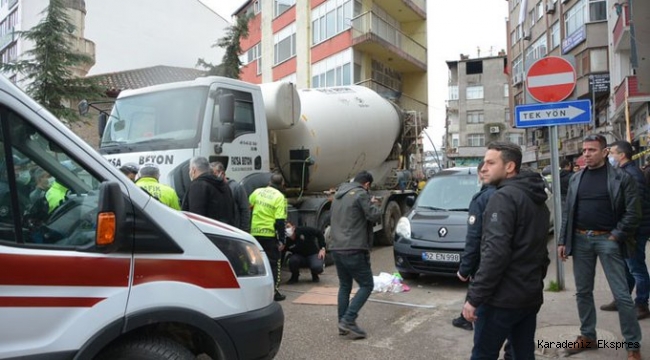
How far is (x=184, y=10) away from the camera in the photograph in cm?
3075

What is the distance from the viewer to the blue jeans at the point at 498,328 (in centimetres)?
291

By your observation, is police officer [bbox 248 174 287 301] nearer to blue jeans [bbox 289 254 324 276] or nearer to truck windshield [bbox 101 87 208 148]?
blue jeans [bbox 289 254 324 276]

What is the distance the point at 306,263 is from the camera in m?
7.58

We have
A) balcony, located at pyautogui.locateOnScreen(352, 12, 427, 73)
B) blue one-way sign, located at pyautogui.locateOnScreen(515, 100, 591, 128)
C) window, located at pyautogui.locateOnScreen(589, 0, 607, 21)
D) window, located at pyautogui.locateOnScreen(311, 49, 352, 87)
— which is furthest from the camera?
window, located at pyautogui.locateOnScreen(589, 0, 607, 21)

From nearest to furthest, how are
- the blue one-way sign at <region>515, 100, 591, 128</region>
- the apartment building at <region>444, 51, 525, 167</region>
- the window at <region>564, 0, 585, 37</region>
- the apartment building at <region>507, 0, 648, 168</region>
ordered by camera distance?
the blue one-way sign at <region>515, 100, 591, 128</region>, the apartment building at <region>507, 0, 648, 168</region>, the window at <region>564, 0, 585, 37</region>, the apartment building at <region>444, 51, 525, 167</region>

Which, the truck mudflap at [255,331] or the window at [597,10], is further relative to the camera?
the window at [597,10]

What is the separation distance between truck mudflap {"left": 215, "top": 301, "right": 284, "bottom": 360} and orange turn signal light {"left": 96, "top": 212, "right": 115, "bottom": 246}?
2.45ft

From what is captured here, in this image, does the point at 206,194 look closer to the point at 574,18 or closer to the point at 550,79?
the point at 550,79

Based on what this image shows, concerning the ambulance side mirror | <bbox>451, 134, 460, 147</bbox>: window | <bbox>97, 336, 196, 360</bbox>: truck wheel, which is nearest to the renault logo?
<bbox>97, 336, 196, 360</bbox>: truck wheel

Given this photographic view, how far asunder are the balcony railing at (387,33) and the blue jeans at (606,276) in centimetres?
2037

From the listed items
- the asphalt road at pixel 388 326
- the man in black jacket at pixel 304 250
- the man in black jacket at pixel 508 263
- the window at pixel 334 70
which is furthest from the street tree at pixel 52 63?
the man in black jacket at pixel 508 263

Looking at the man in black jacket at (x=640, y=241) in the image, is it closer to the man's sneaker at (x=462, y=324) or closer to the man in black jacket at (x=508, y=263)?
the man's sneaker at (x=462, y=324)

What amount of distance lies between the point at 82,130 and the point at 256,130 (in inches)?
578

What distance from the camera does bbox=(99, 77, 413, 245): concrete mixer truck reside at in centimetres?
653
